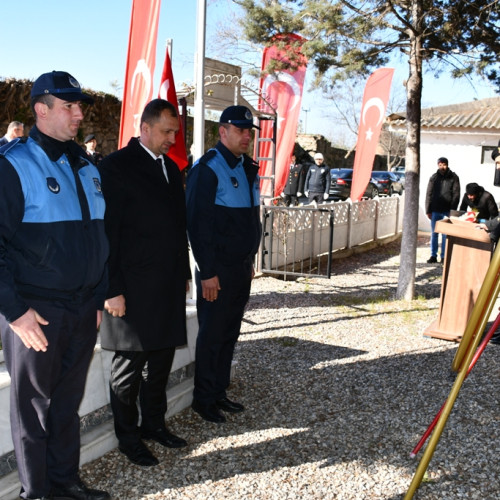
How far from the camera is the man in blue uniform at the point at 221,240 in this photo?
365 centimetres

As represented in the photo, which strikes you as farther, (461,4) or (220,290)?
(461,4)

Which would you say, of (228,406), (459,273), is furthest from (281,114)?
(228,406)

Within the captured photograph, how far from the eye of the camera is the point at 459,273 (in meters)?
5.91

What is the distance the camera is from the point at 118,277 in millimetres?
3080

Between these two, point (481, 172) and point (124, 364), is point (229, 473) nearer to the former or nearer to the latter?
point (124, 364)

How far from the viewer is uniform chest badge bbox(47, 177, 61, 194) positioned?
2.46m

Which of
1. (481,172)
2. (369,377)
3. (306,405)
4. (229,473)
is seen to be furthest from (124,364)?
(481,172)

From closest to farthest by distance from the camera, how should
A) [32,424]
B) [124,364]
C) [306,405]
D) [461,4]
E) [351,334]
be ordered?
[32,424], [124,364], [306,405], [351,334], [461,4]

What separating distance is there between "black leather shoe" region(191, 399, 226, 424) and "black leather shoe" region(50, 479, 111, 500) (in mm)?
1117

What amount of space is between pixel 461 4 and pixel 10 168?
6.26 metres

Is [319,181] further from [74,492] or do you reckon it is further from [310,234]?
[74,492]

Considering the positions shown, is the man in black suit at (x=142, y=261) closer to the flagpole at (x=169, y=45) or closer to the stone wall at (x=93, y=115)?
the flagpole at (x=169, y=45)

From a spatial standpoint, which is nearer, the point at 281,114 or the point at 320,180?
the point at 281,114

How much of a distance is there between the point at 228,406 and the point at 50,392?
1671 millimetres
